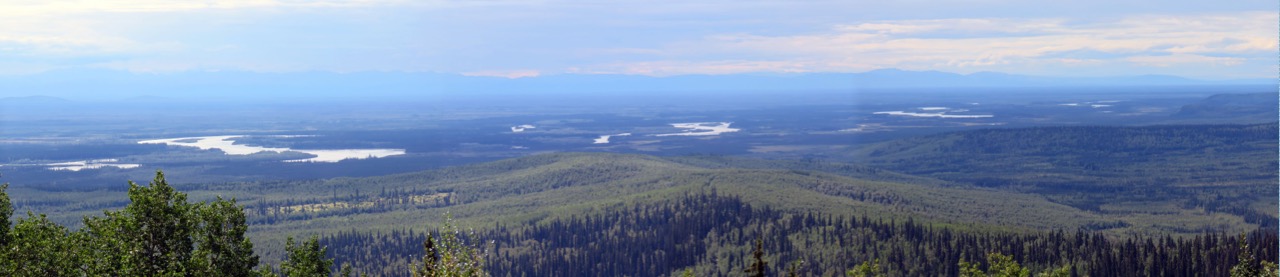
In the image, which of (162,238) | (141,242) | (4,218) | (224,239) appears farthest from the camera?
(224,239)

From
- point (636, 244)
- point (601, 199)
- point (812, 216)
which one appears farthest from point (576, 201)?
point (812, 216)

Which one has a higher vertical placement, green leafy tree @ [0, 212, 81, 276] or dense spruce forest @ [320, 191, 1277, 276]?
green leafy tree @ [0, 212, 81, 276]

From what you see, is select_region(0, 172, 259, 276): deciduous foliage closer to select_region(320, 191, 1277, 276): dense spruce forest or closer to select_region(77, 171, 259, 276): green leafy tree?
select_region(77, 171, 259, 276): green leafy tree

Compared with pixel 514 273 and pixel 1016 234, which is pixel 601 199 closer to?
pixel 514 273

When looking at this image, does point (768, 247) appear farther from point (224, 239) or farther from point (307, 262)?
point (224, 239)

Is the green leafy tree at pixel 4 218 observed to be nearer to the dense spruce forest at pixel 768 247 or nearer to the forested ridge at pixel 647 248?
the forested ridge at pixel 647 248

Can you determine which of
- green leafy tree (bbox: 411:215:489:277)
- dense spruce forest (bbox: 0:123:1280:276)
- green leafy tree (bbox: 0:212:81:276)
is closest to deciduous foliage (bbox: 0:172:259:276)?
green leafy tree (bbox: 0:212:81:276)

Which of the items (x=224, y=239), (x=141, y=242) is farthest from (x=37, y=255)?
(x=224, y=239)

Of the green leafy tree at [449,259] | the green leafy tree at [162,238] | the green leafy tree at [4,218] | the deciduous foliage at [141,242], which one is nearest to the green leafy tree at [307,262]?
the deciduous foliage at [141,242]
